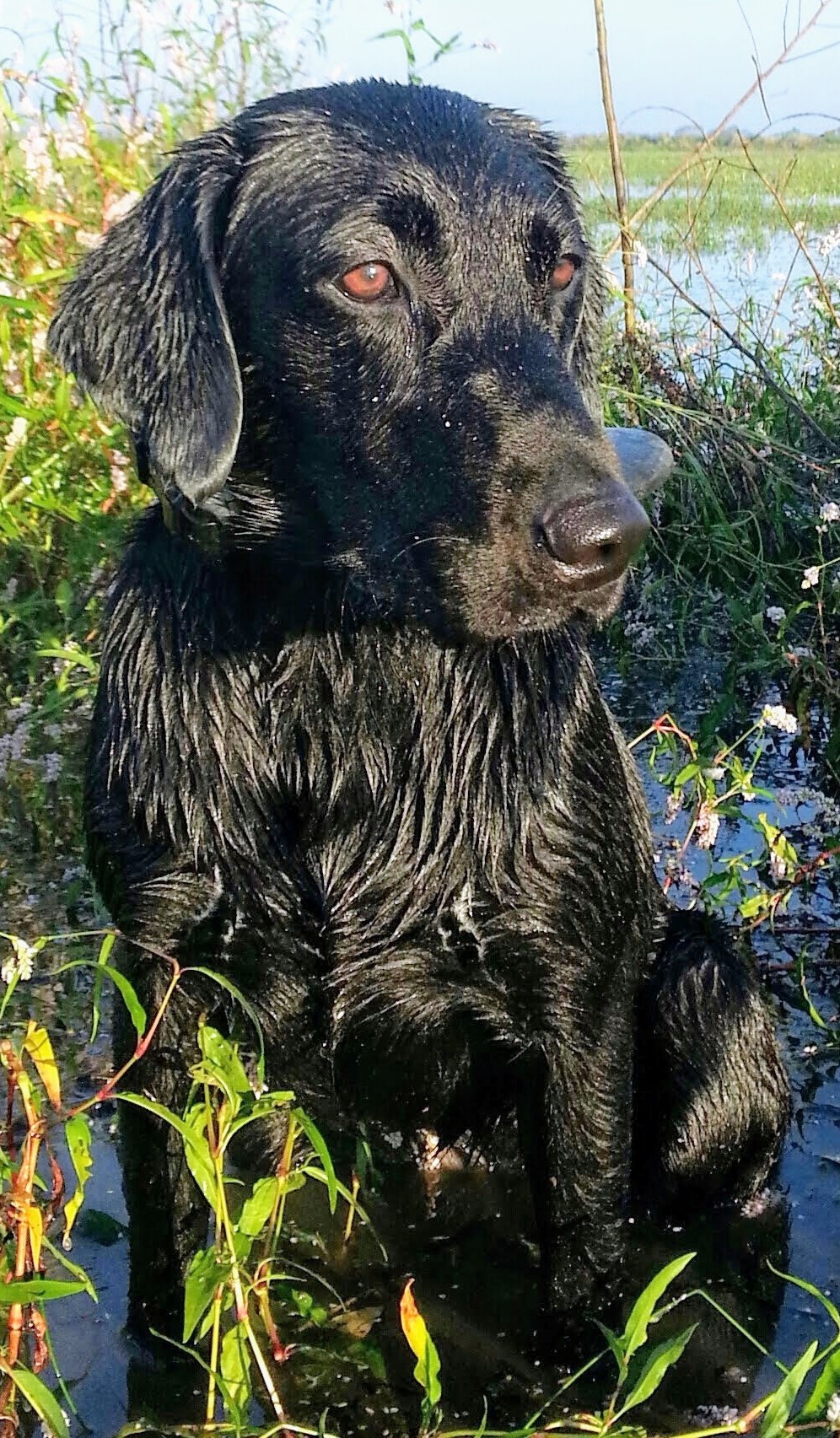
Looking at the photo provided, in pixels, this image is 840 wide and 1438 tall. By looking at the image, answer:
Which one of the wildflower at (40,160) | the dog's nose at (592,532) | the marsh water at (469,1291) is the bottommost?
the marsh water at (469,1291)

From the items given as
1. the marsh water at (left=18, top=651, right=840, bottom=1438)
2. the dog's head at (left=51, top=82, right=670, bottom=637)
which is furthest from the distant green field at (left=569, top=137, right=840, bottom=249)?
the marsh water at (left=18, top=651, right=840, bottom=1438)

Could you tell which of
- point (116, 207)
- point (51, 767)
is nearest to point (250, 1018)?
point (51, 767)

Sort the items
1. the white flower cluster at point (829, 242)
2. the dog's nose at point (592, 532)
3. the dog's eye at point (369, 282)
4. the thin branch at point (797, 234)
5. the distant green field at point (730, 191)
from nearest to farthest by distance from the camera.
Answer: the dog's nose at point (592, 532), the dog's eye at point (369, 282), the thin branch at point (797, 234), the white flower cluster at point (829, 242), the distant green field at point (730, 191)

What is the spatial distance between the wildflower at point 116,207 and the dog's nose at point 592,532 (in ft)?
9.65

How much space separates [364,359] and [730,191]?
16.1m

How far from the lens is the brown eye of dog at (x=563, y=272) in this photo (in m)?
2.48

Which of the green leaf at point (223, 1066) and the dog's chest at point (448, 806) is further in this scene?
the dog's chest at point (448, 806)

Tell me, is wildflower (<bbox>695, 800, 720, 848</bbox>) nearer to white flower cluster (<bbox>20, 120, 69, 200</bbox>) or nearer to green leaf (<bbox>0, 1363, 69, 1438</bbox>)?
green leaf (<bbox>0, 1363, 69, 1438</bbox>)

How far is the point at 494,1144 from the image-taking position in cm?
295

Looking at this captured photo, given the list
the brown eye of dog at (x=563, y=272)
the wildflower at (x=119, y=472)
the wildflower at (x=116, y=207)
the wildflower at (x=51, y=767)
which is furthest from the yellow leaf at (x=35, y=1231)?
the wildflower at (x=116, y=207)

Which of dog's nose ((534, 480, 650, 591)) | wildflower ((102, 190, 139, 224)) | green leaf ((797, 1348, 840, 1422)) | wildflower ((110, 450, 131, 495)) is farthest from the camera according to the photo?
wildflower ((110, 450, 131, 495))

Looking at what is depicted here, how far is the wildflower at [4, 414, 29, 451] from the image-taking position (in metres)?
4.39

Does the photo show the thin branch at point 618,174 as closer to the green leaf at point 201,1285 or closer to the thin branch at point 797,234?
the thin branch at point 797,234

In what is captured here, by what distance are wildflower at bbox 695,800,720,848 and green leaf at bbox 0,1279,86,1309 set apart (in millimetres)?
1720
